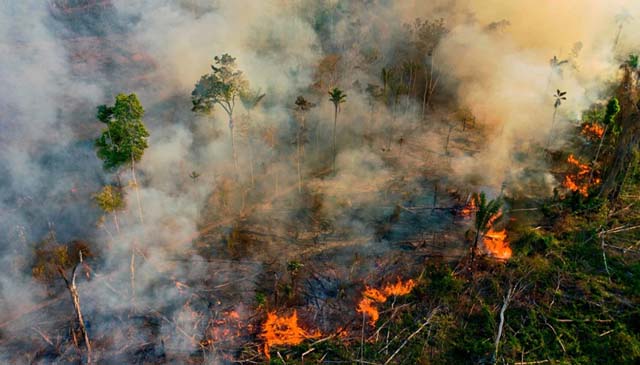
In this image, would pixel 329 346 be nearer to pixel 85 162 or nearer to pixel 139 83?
pixel 85 162

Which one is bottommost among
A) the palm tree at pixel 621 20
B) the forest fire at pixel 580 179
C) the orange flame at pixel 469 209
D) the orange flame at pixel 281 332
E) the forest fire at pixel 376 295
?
the orange flame at pixel 281 332

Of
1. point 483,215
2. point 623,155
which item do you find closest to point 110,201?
point 483,215

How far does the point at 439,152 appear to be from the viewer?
35750 mm

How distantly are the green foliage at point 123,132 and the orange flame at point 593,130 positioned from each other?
97.8ft

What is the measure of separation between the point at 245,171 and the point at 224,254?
8063mm

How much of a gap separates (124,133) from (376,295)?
48.3 ft

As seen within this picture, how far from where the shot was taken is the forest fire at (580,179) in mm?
30734

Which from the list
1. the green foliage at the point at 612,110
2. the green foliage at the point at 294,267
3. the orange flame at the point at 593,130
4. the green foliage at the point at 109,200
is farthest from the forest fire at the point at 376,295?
the orange flame at the point at 593,130

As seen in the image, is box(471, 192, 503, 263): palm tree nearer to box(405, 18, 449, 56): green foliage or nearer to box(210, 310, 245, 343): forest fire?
box(210, 310, 245, 343): forest fire

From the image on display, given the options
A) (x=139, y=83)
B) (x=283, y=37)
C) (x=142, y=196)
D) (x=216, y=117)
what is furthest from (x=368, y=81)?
(x=142, y=196)

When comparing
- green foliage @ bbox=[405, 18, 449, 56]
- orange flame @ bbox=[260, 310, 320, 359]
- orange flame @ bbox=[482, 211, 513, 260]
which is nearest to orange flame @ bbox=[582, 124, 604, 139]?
orange flame @ bbox=[482, 211, 513, 260]

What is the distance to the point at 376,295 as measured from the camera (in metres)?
23.8

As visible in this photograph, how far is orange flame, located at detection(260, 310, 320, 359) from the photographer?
843 inches

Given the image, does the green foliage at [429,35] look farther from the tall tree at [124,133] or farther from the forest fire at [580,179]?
the tall tree at [124,133]
